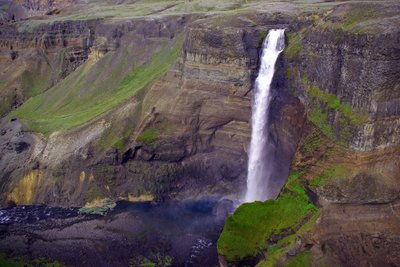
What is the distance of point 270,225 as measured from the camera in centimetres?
4128

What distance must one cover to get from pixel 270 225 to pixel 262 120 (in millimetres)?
18282

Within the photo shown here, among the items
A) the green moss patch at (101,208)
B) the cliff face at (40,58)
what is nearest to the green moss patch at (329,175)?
the green moss patch at (101,208)

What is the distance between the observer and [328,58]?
44594mm

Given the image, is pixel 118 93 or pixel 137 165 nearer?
pixel 137 165

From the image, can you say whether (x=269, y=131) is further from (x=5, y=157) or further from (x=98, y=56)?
(x=98, y=56)

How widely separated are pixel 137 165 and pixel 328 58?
28685mm

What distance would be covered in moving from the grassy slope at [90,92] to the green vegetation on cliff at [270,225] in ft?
105

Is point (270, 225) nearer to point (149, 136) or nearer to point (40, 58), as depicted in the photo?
point (149, 136)

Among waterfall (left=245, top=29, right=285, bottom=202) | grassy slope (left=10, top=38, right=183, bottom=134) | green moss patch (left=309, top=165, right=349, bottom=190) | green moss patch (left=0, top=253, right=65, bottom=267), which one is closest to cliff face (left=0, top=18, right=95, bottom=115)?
grassy slope (left=10, top=38, right=183, bottom=134)

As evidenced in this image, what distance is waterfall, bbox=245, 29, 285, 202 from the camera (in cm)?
5528

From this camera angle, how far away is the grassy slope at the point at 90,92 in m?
71.8

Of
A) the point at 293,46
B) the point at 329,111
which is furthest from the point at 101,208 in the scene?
the point at 329,111

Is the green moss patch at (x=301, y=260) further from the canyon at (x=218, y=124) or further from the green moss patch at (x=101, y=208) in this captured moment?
the green moss patch at (x=101, y=208)

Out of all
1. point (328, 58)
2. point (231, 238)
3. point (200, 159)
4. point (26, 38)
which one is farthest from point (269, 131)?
point (26, 38)
